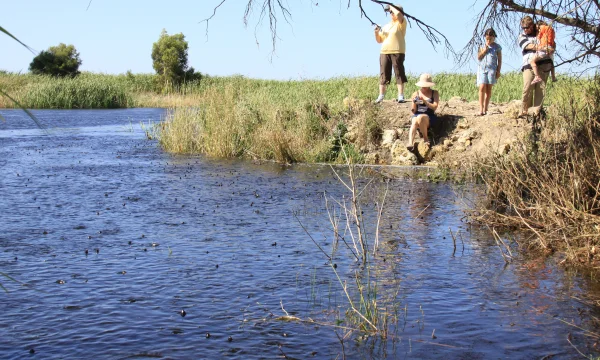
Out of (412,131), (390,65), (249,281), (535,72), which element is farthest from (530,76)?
(249,281)

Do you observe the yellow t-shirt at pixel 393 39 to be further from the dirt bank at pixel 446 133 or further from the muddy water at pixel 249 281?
the muddy water at pixel 249 281

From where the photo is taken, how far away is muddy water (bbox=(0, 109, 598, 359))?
575 centimetres

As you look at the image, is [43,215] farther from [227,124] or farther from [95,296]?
[227,124]

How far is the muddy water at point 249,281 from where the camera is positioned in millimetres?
5746

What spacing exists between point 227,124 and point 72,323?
1338 centimetres

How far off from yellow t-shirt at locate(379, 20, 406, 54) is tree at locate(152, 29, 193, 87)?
1962 inches

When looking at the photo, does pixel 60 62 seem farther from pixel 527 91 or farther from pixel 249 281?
pixel 249 281

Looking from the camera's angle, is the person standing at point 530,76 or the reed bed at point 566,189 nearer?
the reed bed at point 566,189

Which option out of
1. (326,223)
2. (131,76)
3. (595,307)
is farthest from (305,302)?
(131,76)

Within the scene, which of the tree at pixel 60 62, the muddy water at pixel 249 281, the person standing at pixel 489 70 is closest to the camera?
the muddy water at pixel 249 281

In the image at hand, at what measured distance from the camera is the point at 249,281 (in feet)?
24.6

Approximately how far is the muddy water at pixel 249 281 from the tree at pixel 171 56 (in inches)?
2115

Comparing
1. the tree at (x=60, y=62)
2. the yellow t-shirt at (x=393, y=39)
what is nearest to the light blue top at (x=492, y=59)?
the yellow t-shirt at (x=393, y=39)

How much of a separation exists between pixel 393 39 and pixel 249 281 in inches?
420
